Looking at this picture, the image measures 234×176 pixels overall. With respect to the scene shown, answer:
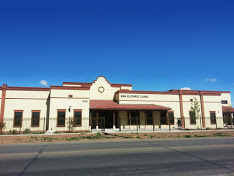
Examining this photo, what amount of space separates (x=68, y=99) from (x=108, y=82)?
26.9ft

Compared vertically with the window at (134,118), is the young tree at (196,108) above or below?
above

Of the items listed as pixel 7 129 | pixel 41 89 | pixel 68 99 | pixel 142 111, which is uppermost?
pixel 41 89

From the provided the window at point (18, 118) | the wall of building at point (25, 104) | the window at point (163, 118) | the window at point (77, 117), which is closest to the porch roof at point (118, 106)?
the window at point (163, 118)

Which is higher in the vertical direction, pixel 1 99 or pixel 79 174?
pixel 1 99

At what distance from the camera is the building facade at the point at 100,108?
2416cm

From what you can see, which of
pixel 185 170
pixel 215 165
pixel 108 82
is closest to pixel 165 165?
pixel 185 170

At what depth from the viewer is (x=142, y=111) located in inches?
1071

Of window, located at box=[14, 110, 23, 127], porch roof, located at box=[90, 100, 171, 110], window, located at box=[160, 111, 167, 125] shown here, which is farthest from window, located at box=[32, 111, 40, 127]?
window, located at box=[160, 111, 167, 125]

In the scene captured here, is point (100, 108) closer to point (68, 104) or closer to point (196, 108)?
point (68, 104)

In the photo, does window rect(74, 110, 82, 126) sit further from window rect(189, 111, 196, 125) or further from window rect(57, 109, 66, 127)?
window rect(189, 111, 196, 125)

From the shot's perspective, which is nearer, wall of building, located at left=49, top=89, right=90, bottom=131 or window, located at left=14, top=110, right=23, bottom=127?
wall of building, located at left=49, top=89, right=90, bottom=131

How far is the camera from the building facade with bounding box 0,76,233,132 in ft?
79.3

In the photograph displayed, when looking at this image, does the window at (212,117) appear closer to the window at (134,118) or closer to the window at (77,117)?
the window at (134,118)

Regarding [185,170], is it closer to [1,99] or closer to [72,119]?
[72,119]
